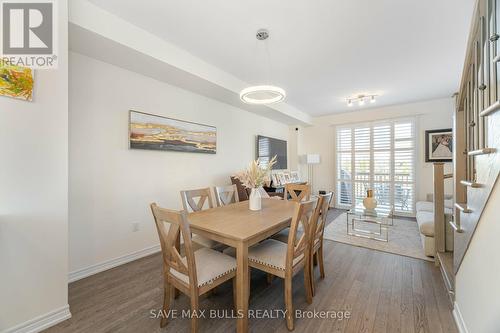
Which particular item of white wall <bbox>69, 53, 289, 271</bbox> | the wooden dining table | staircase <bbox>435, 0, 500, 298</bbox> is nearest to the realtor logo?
white wall <bbox>69, 53, 289, 271</bbox>

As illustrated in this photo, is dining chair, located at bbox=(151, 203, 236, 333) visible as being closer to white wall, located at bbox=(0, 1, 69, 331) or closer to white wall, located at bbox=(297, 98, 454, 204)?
white wall, located at bbox=(0, 1, 69, 331)

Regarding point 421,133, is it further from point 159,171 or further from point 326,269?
point 159,171

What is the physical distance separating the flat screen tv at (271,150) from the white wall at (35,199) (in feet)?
12.0

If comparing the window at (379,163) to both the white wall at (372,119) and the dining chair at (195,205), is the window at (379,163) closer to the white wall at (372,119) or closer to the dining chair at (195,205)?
the white wall at (372,119)

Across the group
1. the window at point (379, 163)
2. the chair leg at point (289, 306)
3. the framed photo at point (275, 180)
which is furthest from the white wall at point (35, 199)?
the window at point (379, 163)

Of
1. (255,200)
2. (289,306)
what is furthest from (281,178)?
(289,306)

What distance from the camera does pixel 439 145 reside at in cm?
466

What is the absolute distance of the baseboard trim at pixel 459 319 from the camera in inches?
56.7

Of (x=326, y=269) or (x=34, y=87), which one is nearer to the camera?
(x=34, y=87)

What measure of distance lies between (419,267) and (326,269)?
111 cm

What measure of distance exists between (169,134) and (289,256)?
2383 millimetres

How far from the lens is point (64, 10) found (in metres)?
1.66

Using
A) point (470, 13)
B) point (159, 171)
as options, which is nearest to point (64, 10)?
point (159, 171)

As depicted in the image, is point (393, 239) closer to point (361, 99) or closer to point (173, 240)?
point (361, 99)
